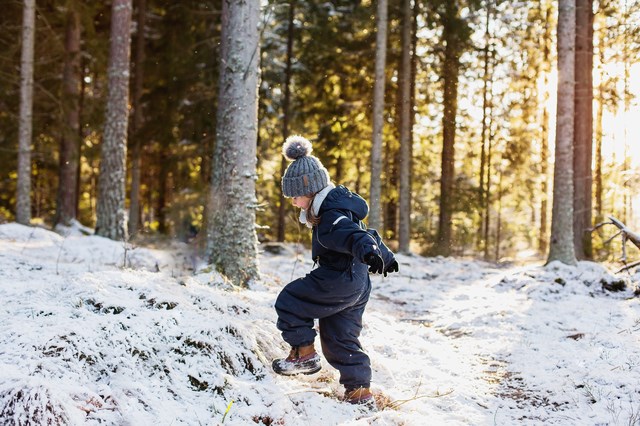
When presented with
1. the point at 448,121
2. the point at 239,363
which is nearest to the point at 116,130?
the point at 239,363

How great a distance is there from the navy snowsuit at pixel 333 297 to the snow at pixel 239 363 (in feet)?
1.01

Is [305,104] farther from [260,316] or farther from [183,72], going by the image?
[260,316]

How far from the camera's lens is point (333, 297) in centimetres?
369

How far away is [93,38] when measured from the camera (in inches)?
602

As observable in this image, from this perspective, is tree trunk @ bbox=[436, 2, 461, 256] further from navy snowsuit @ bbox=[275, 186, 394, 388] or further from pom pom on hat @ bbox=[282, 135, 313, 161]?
navy snowsuit @ bbox=[275, 186, 394, 388]

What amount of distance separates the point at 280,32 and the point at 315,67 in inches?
72.3

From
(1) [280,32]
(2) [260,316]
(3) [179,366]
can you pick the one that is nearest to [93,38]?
(1) [280,32]

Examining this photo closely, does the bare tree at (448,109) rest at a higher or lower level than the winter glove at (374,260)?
higher

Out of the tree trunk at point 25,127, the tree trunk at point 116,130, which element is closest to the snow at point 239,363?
the tree trunk at point 116,130

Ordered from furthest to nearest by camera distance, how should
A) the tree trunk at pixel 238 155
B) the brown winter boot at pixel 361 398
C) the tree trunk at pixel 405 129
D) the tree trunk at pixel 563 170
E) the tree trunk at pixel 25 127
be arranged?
the tree trunk at pixel 405 129
the tree trunk at pixel 25 127
the tree trunk at pixel 563 170
the tree trunk at pixel 238 155
the brown winter boot at pixel 361 398

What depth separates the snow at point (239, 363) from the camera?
283 cm

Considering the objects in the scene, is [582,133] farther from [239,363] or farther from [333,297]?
[239,363]

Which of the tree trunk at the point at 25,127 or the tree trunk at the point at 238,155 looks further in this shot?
the tree trunk at the point at 25,127

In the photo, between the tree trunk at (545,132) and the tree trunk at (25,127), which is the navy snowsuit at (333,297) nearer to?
the tree trunk at (25,127)
